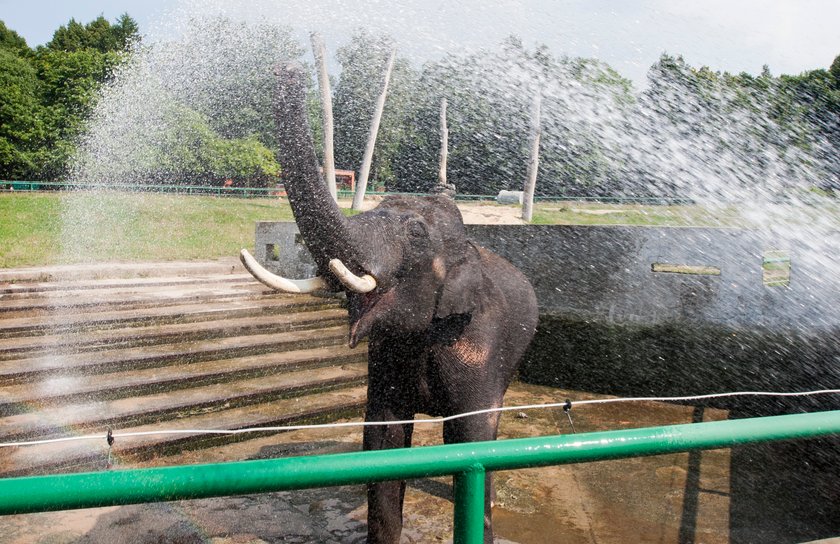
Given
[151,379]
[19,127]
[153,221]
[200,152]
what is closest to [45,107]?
[19,127]

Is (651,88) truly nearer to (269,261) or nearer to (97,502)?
(269,261)

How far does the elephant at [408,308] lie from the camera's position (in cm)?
300

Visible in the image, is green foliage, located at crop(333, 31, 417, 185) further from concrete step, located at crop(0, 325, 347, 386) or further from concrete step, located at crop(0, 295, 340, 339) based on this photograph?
concrete step, located at crop(0, 325, 347, 386)

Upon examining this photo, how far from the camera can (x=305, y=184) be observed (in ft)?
9.16

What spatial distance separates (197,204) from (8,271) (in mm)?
16957

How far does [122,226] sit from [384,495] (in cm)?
2329

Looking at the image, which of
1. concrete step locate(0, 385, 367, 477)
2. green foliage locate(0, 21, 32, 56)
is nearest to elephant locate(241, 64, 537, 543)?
concrete step locate(0, 385, 367, 477)

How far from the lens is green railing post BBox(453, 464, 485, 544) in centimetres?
155

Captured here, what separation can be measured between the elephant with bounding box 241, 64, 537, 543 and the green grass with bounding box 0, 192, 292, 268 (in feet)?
41.0

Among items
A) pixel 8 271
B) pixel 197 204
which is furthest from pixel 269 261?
pixel 197 204

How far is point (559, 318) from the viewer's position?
27.8 feet

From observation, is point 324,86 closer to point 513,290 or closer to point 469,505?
point 513,290

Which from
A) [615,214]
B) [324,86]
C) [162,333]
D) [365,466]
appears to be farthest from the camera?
[615,214]

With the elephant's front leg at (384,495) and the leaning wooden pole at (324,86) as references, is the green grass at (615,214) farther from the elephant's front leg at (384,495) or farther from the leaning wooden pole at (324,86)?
the elephant's front leg at (384,495)
